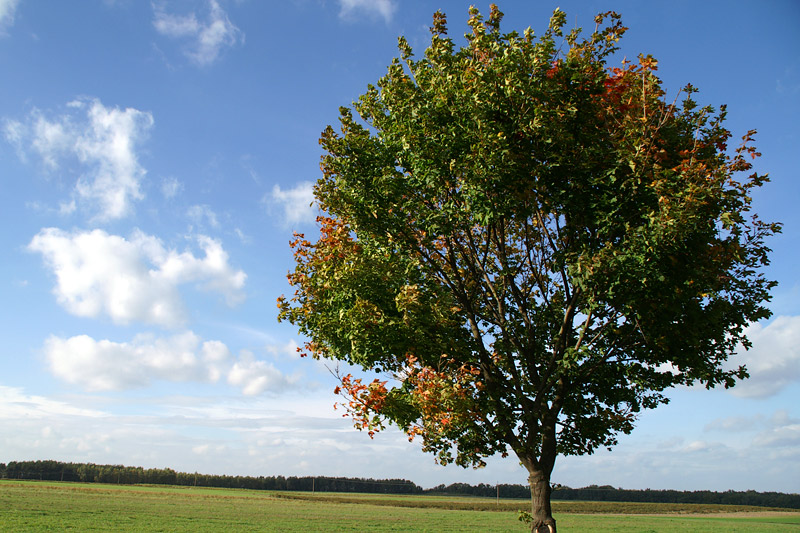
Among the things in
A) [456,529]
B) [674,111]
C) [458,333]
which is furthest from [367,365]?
[456,529]

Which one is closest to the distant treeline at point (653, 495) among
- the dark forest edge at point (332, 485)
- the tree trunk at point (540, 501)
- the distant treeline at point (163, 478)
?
the dark forest edge at point (332, 485)

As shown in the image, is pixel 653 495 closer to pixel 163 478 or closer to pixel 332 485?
pixel 332 485

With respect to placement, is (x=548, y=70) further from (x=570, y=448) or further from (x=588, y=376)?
(x=570, y=448)

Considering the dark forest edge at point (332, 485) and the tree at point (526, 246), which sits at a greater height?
the tree at point (526, 246)

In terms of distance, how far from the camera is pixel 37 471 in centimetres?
13512

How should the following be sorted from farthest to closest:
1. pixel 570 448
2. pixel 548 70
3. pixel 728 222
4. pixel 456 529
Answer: pixel 456 529
pixel 570 448
pixel 548 70
pixel 728 222

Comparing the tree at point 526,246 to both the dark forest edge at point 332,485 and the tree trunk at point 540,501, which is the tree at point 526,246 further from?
the dark forest edge at point 332,485

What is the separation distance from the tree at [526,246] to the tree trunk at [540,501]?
5 cm

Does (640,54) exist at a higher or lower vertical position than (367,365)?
higher

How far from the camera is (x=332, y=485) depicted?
17700 centimetres

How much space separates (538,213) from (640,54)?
4.45m

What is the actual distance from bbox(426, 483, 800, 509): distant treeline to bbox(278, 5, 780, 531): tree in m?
177

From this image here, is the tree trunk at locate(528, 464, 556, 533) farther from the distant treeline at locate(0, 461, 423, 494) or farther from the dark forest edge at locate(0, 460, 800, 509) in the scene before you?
the distant treeline at locate(0, 461, 423, 494)

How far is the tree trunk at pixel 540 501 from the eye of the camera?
507 inches
